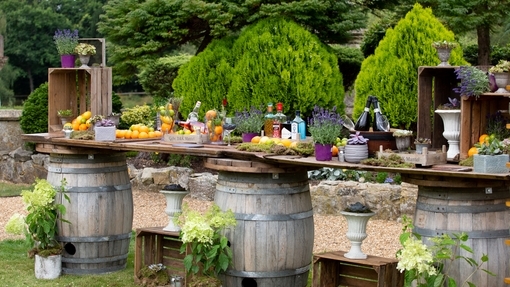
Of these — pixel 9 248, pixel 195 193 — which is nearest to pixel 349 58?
pixel 195 193

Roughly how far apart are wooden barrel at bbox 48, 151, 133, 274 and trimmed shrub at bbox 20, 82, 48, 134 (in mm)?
7198

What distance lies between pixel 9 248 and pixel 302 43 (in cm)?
565

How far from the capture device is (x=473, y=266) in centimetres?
599

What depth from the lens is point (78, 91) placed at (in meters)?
9.38

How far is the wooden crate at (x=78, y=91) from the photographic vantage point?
887cm

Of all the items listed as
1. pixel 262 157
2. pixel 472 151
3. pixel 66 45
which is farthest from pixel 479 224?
pixel 66 45

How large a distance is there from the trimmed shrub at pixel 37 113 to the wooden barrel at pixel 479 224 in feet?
35.5

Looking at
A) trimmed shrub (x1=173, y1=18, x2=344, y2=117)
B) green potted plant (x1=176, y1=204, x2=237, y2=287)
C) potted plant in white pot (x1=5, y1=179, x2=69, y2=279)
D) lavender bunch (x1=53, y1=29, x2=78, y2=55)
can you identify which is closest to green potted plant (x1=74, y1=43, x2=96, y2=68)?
lavender bunch (x1=53, y1=29, x2=78, y2=55)

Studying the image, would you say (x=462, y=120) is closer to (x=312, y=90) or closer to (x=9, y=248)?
(x=9, y=248)

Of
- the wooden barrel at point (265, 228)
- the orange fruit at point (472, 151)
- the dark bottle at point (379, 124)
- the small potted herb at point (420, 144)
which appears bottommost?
the wooden barrel at point (265, 228)

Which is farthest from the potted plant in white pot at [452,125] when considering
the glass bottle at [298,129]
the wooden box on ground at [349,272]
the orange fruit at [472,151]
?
the glass bottle at [298,129]

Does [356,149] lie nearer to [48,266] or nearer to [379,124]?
[379,124]

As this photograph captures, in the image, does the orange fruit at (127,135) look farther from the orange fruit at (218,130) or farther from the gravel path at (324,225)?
the gravel path at (324,225)

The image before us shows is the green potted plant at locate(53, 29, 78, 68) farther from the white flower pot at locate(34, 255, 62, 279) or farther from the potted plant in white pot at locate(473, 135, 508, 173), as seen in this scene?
the potted plant in white pot at locate(473, 135, 508, 173)
